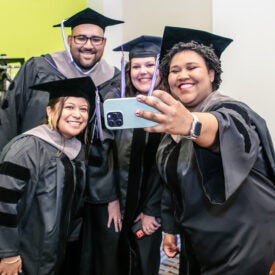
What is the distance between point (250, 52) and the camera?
2.74m

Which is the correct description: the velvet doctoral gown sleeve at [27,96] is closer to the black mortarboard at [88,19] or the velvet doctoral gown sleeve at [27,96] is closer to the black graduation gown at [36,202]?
the black mortarboard at [88,19]

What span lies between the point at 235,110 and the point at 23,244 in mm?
1264

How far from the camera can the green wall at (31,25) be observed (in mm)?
3121

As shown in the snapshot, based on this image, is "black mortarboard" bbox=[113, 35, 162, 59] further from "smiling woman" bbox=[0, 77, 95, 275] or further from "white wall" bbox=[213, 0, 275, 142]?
"white wall" bbox=[213, 0, 275, 142]

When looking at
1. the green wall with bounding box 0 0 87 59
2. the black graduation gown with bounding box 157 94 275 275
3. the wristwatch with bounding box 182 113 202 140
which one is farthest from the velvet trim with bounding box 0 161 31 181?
the green wall with bounding box 0 0 87 59

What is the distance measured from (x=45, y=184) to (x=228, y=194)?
1025mm

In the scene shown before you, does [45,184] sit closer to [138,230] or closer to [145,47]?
[138,230]

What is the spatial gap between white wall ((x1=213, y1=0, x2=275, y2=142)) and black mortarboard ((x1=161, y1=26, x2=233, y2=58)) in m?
1.29

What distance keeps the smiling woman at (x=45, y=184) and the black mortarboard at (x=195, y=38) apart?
63 centimetres

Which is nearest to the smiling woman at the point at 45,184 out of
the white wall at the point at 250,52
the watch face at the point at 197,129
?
the watch face at the point at 197,129

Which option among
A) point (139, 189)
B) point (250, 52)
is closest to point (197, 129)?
point (139, 189)

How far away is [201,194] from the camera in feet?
4.52

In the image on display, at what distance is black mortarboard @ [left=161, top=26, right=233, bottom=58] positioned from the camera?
149 centimetres

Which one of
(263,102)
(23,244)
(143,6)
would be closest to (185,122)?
(23,244)
